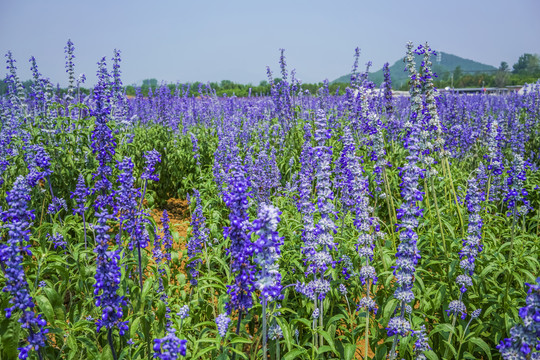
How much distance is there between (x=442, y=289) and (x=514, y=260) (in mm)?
950

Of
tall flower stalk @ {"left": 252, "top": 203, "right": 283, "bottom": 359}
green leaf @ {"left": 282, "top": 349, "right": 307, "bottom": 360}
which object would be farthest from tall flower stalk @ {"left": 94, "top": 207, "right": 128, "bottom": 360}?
green leaf @ {"left": 282, "top": 349, "right": 307, "bottom": 360}

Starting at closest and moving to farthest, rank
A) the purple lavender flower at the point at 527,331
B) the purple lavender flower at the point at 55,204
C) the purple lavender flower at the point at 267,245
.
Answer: the purple lavender flower at the point at 527,331 < the purple lavender flower at the point at 267,245 < the purple lavender flower at the point at 55,204

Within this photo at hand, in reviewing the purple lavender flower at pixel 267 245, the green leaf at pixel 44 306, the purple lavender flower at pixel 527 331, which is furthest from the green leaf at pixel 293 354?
the green leaf at pixel 44 306

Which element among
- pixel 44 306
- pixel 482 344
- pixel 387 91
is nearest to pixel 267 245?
pixel 44 306

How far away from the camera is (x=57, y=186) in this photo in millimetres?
6258

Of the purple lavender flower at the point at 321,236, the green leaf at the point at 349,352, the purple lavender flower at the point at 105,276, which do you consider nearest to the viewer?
the purple lavender flower at the point at 105,276

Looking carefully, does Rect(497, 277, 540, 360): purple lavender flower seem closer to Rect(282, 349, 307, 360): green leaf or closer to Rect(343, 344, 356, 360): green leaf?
Rect(343, 344, 356, 360): green leaf

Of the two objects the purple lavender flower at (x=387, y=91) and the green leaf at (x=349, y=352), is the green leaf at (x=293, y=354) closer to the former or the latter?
the green leaf at (x=349, y=352)

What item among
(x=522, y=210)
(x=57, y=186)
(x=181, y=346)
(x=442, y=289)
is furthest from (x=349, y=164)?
(x=57, y=186)

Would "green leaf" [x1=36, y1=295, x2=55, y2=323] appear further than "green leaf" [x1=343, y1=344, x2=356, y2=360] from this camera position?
No

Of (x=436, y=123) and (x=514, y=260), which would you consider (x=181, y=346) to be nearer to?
(x=514, y=260)

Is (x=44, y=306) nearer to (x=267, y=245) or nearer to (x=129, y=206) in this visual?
(x=129, y=206)

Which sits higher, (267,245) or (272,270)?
(267,245)

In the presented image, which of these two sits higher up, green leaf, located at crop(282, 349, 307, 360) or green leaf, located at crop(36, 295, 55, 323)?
green leaf, located at crop(36, 295, 55, 323)
